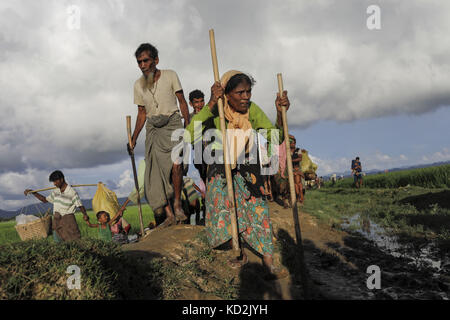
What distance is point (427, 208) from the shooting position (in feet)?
31.7

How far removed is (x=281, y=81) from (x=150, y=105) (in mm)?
2397

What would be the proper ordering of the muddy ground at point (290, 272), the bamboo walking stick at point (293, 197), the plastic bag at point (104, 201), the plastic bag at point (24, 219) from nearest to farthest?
the muddy ground at point (290, 272)
the bamboo walking stick at point (293, 197)
the plastic bag at point (24, 219)
the plastic bag at point (104, 201)

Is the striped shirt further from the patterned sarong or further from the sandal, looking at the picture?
the sandal

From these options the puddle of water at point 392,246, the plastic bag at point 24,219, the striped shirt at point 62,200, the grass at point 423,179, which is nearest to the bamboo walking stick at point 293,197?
the puddle of water at point 392,246

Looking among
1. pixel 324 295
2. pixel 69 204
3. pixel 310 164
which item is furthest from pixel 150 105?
pixel 310 164

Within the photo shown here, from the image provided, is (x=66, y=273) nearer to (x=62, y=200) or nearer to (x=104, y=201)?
(x=62, y=200)

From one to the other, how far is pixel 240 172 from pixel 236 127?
1.85 feet

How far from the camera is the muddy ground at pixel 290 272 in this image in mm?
3393

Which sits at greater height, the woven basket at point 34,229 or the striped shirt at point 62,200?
the striped shirt at point 62,200

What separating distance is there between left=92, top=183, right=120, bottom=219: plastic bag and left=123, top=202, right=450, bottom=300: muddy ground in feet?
14.0

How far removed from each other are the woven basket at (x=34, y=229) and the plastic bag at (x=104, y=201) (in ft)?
4.29

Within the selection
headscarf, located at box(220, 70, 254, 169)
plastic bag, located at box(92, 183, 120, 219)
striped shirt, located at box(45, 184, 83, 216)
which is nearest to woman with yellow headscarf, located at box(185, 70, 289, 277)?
headscarf, located at box(220, 70, 254, 169)

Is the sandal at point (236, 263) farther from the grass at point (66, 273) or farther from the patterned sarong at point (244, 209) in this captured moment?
the grass at point (66, 273)

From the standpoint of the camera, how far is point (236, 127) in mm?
3918
